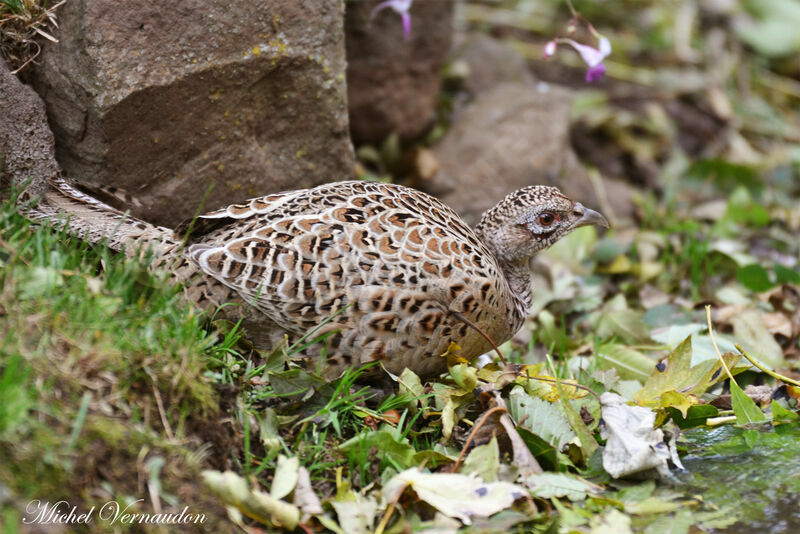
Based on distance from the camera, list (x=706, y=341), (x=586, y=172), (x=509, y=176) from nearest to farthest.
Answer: (x=706, y=341)
(x=509, y=176)
(x=586, y=172)

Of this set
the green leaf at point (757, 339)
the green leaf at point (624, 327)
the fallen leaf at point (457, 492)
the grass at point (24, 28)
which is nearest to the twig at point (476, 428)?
the fallen leaf at point (457, 492)

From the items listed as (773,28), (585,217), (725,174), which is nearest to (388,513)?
(585,217)

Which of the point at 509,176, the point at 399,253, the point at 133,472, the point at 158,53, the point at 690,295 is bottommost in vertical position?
the point at 690,295

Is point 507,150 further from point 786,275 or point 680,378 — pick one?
point 680,378

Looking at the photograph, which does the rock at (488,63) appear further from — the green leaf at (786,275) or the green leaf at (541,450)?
the green leaf at (541,450)

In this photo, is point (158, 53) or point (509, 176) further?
point (509, 176)

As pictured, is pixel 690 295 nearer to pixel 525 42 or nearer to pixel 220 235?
pixel 220 235

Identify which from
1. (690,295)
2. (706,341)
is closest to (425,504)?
(706,341)
